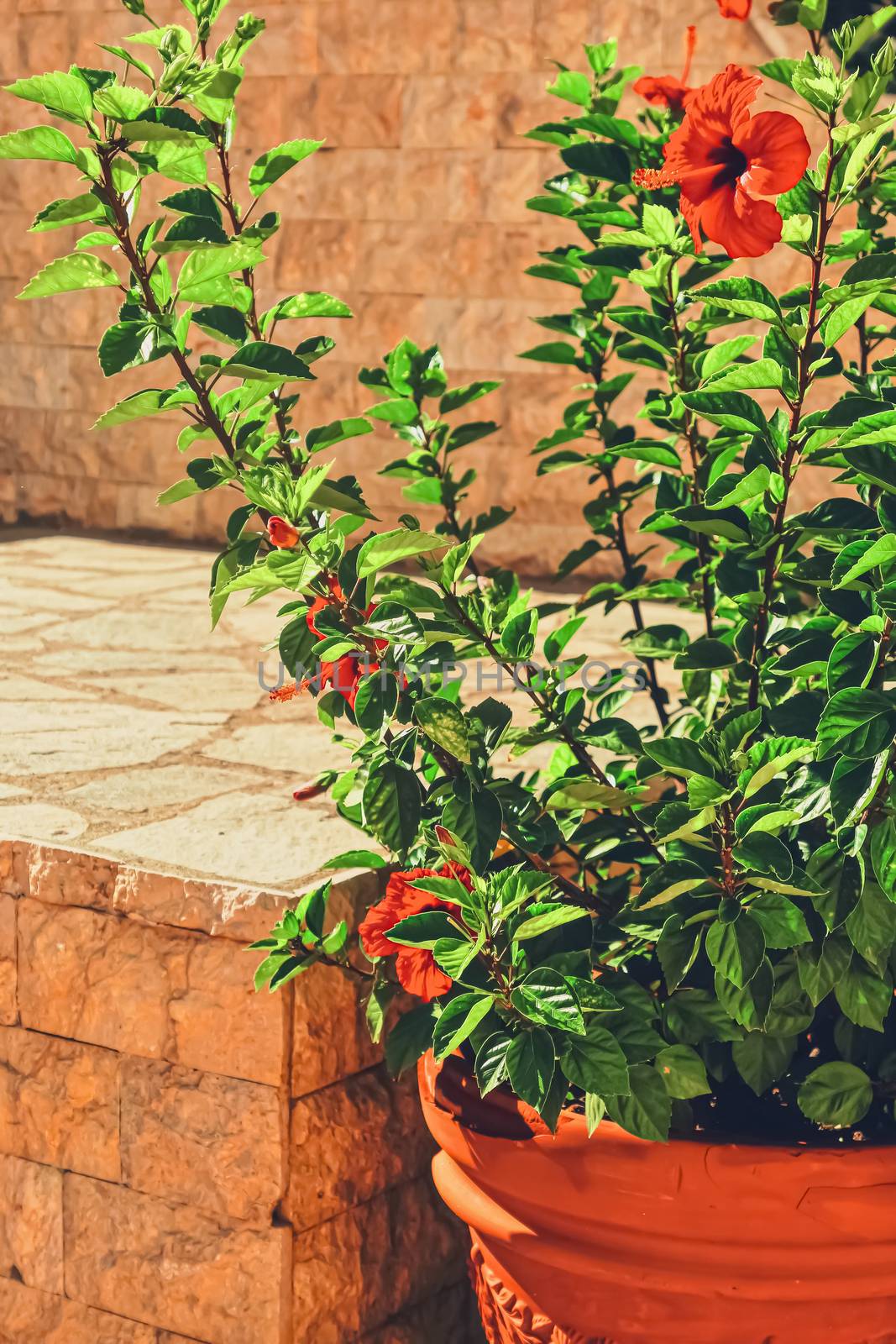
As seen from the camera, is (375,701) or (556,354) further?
(556,354)

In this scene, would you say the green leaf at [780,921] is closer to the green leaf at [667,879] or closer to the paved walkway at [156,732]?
the green leaf at [667,879]

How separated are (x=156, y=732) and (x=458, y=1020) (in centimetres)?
152

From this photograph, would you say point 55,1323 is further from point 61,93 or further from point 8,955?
point 61,93

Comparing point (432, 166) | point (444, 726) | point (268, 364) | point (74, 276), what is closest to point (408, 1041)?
point (444, 726)

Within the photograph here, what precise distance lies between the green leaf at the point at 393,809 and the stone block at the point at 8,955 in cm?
80

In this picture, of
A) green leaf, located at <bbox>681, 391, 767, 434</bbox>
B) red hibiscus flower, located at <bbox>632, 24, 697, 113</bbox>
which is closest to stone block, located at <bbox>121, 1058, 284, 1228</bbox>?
green leaf, located at <bbox>681, 391, 767, 434</bbox>

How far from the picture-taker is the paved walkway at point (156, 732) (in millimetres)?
1972

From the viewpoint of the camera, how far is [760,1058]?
140 centimetres

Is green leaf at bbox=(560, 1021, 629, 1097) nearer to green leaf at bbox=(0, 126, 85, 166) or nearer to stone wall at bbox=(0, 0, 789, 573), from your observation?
green leaf at bbox=(0, 126, 85, 166)

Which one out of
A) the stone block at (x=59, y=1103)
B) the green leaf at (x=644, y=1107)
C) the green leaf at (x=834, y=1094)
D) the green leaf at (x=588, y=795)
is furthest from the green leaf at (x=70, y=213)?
the stone block at (x=59, y=1103)

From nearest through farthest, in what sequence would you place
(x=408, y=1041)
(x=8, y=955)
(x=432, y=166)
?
1. (x=408, y=1041)
2. (x=8, y=955)
3. (x=432, y=166)

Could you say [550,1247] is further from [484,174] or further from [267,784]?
[484,174]

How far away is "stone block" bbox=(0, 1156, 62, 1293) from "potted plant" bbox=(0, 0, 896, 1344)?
2.05ft

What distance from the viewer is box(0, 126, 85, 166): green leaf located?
109 centimetres
